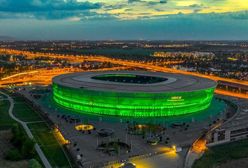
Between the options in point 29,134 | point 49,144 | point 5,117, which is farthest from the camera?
point 5,117

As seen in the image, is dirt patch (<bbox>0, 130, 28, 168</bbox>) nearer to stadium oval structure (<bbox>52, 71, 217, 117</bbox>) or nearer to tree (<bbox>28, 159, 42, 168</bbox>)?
tree (<bbox>28, 159, 42, 168</bbox>)

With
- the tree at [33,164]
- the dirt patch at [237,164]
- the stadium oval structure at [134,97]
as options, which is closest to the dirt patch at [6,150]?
the tree at [33,164]

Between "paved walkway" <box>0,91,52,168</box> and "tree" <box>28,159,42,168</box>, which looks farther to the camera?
"paved walkway" <box>0,91,52,168</box>

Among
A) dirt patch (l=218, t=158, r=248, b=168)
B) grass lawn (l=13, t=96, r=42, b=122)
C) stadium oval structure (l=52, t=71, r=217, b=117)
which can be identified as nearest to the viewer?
dirt patch (l=218, t=158, r=248, b=168)

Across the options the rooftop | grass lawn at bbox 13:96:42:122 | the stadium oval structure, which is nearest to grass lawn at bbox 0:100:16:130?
grass lawn at bbox 13:96:42:122

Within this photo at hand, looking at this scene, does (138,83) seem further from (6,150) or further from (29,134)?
(6,150)

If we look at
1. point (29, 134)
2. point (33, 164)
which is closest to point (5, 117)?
point (29, 134)
